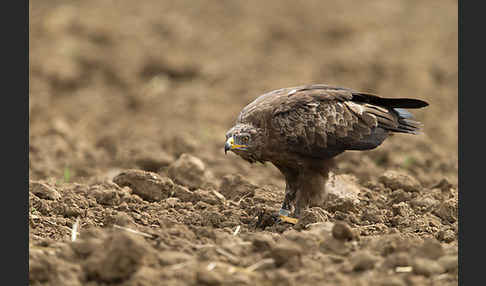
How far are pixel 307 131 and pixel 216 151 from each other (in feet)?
16.1

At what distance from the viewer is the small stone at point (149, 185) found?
8.30 meters

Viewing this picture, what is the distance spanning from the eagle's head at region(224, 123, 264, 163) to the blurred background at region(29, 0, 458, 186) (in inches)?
114

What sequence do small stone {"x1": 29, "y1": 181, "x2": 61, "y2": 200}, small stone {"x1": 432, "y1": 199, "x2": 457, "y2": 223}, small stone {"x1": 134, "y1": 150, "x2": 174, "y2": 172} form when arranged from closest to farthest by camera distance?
1. small stone {"x1": 432, "y1": 199, "x2": 457, "y2": 223}
2. small stone {"x1": 29, "y1": 181, "x2": 61, "y2": 200}
3. small stone {"x1": 134, "y1": 150, "x2": 174, "y2": 172}

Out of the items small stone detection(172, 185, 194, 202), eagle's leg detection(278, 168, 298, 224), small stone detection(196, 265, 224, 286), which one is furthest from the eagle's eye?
small stone detection(196, 265, 224, 286)

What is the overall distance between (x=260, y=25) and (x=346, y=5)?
3.59 metres

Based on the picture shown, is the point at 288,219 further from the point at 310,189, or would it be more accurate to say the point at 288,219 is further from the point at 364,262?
the point at 364,262

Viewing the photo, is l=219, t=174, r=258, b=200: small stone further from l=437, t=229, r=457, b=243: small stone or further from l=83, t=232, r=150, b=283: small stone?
l=83, t=232, r=150, b=283: small stone

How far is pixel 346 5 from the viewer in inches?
914

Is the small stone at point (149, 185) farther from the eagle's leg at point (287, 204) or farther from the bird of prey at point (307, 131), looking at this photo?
the eagle's leg at point (287, 204)

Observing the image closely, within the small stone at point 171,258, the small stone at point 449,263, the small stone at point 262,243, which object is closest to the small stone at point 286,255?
the small stone at point 262,243

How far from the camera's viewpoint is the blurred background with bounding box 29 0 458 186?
11.8 meters

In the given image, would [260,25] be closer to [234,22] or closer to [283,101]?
[234,22]

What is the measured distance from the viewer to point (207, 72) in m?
17.7

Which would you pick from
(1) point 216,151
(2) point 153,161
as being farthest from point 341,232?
(1) point 216,151
